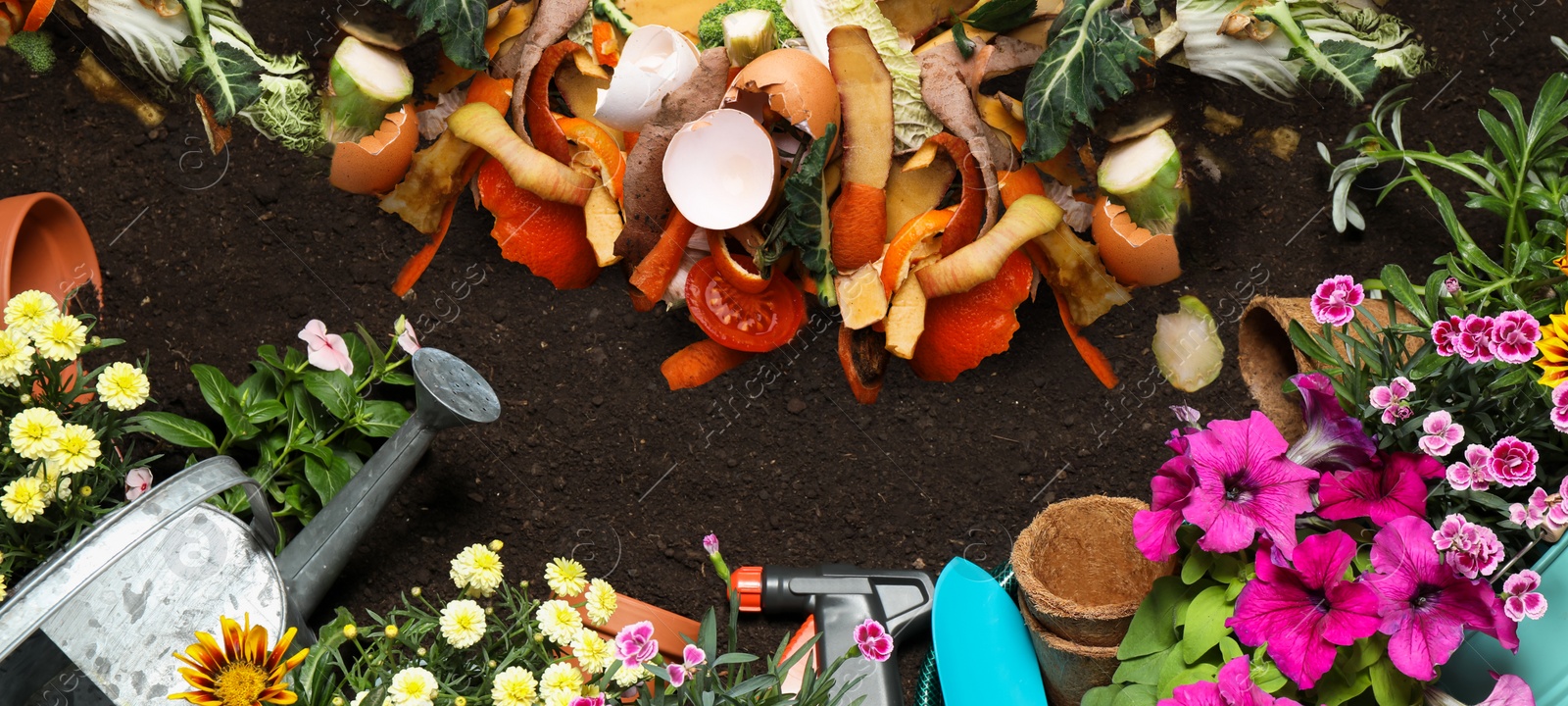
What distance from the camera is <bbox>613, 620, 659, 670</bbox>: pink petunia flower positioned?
75 centimetres

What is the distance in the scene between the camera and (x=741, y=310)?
4.57 feet

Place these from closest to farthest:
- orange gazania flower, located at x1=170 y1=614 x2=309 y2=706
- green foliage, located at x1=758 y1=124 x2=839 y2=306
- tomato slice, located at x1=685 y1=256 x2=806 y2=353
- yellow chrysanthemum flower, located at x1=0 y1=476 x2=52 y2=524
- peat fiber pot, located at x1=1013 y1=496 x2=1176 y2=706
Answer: orange gazania flower, located at x1=170 y1=614 x2=309 y2=706 < yellow chrysanthemum flower, located at x1=0 y1=476 x2=52 y2=524 < peat fiber pot, located at x1=1013 y1=496 x2=1176 y2=706 < green foliage, located at x1=758 y1=124 x2=839 y2=306 < tomato slice, located at x1=685 y1=256 x2=806 y2=353

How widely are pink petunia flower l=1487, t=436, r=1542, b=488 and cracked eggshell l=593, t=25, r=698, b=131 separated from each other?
38.5 inches

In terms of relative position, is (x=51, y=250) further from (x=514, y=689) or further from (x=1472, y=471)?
(x=1472, y=471)

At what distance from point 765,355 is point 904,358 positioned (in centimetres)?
19

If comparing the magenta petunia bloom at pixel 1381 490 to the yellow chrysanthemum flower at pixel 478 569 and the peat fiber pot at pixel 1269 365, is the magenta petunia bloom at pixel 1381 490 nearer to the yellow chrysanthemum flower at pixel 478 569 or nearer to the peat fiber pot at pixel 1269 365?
the peat fiber pot at pixel 1269 365

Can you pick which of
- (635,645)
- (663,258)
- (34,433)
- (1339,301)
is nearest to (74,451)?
(34,433)

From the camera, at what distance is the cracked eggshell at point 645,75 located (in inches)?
52.4

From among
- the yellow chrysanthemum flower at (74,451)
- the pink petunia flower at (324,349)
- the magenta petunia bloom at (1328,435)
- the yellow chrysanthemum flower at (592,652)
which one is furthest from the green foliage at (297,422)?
the magenta petunia bloom at (1328,435)

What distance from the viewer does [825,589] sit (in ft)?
4.09

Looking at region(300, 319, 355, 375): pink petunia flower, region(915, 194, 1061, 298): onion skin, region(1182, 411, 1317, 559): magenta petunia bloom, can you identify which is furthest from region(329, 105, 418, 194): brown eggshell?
region(1182, 411, 1317, 559): magenta petunia bloom

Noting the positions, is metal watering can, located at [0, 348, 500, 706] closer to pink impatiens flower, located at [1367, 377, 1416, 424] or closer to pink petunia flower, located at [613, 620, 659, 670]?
pink petunia flower, located at [613, 620, 659, 670]

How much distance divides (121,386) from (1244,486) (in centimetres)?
101

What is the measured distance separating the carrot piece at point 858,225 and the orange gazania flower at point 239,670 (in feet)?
2.71
